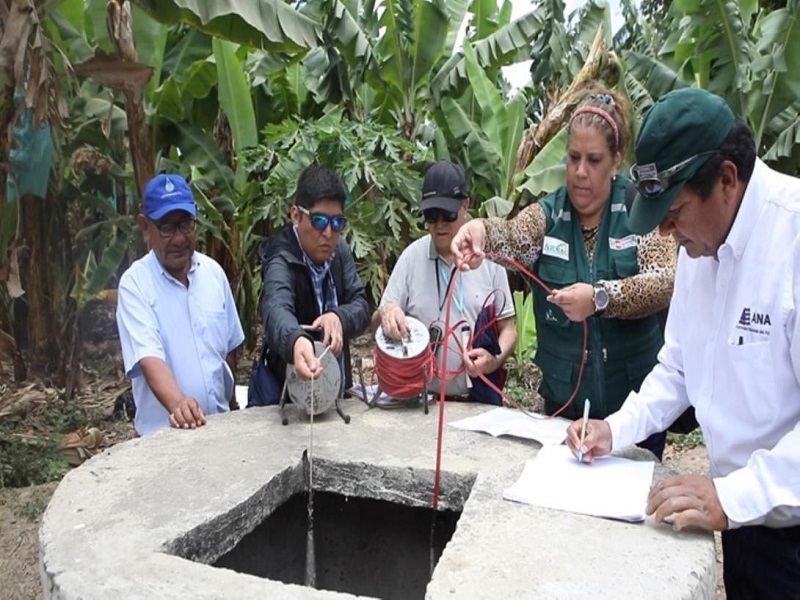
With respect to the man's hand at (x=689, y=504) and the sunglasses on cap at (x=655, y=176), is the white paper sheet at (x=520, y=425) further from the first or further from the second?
the sunglasses on cap at (x=655, y=176)

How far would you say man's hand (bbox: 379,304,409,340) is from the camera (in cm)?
266

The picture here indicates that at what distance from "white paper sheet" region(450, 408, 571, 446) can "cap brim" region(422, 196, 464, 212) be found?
2.72ft

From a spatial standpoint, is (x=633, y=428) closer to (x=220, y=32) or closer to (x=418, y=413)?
(x=418, y=413)

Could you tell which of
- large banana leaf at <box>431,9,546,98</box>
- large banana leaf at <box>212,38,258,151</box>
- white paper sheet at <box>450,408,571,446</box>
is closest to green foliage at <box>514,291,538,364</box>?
large banana leaf at <box>431,9,546,98</box>

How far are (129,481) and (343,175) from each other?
361 centimetres

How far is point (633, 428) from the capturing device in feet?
6.53

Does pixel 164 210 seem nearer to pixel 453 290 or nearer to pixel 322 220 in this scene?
pixel 322 220

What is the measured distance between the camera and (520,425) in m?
2.53

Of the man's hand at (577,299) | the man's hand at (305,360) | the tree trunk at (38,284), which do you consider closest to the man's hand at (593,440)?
the man's hand at (577,299)

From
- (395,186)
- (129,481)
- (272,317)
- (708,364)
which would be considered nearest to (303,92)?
(395,186)

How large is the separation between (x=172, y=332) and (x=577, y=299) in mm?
1458

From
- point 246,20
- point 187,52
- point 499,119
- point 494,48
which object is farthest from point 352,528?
point 494,48

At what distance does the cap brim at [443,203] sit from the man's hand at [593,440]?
117cm

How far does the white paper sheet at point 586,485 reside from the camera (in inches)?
73.7
